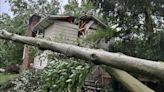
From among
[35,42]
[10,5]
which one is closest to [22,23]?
[10,5]

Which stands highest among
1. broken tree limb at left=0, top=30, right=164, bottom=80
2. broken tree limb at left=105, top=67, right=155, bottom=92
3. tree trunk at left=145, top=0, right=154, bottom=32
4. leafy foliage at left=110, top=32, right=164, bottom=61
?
tree trunk at left=145, top=0, right=154, bottom=32

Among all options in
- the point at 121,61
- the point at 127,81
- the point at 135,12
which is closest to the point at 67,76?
the point at 127,81

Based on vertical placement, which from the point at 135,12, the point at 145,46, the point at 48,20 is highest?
the point at 135,12

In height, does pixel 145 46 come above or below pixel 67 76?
below

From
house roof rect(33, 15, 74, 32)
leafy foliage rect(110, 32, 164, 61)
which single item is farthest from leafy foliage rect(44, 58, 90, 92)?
house roof rect(33, 15, 74, 32)

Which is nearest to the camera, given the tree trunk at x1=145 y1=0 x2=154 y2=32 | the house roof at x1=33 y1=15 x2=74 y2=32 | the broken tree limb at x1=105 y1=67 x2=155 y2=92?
the broken tree limb at x1=105 y1=67 x2=155 y2=92

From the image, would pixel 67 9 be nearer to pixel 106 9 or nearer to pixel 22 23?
pixel 22 23

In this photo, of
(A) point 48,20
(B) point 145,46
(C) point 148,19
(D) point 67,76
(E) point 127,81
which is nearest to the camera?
(E) point 127,81

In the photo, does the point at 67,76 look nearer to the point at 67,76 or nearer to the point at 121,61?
the point at 67,76

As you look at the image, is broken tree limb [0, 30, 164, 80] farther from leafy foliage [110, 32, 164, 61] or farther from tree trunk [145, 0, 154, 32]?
tree trunk [145, 0, 154, 32]

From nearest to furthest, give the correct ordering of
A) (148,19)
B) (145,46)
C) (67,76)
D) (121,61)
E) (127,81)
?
(121,61) < (127,81) < (67,76) < (145,46) < (148,19)

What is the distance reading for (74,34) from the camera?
18.4 metres

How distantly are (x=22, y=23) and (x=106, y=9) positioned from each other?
722 inches

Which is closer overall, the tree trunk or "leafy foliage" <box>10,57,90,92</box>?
"leafy foliage" <box>10,57,90,92</box>
